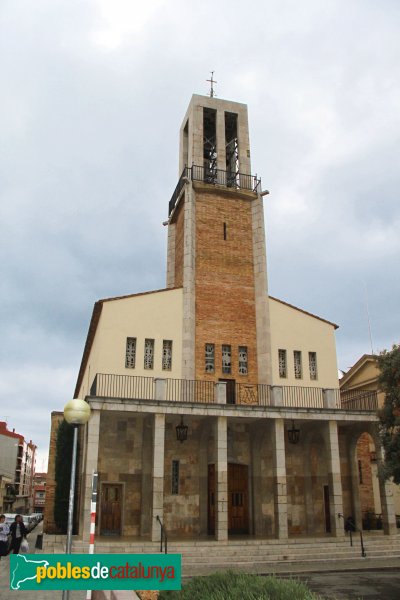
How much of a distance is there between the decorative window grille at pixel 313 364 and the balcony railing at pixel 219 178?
9603 mm

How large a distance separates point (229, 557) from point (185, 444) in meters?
6.52

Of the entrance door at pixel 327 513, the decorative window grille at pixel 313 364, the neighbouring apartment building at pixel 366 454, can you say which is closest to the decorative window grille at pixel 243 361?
the decorative window grille at pixel 313 364

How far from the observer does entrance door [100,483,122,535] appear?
893 inches

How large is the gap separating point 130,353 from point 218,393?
180 inches

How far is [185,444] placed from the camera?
2436 centimetres

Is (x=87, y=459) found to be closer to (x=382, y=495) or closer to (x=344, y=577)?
(x=344, y=577)

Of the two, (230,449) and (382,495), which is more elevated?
(230,449)

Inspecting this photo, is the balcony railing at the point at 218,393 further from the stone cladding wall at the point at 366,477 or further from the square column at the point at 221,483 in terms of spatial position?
the stone cladding wall at the point at 366,477

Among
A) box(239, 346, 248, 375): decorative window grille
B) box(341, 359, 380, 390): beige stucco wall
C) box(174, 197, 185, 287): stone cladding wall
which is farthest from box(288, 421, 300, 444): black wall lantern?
box(341, 359, 380, 390): beige stucco wall

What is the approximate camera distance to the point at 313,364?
27234mm

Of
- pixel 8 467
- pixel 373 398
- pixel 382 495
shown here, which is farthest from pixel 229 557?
pixel 8 467

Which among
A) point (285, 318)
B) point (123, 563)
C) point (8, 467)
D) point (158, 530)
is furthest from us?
point (8, 467)

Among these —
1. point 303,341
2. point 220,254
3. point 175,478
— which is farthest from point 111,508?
point 220,254

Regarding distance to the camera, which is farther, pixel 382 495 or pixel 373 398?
pixel 373 398
